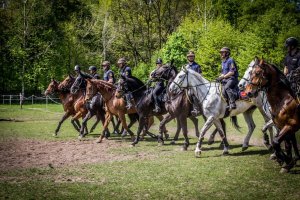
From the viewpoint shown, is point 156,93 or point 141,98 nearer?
point 156,93

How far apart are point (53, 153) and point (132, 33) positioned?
144 ft

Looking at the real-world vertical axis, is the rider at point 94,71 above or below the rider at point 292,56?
below

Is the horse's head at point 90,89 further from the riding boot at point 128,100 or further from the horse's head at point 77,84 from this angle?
the horse's head at point 77,84

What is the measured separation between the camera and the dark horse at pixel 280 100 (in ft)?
32.3

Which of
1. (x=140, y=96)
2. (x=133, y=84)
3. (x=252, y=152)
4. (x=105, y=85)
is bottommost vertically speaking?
(x=252, y=152)

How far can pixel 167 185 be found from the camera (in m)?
8.91

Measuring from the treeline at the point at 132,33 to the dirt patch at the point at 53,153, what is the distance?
102ft

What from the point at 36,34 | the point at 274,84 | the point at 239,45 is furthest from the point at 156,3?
the point at 274,84

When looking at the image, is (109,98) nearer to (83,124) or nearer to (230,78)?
(83,124)

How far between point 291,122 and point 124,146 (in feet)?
25.7

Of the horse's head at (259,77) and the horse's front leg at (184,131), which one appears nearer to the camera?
the horse's head at (259,77)

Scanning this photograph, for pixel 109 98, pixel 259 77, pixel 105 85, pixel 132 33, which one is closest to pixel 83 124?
pixel 109 98

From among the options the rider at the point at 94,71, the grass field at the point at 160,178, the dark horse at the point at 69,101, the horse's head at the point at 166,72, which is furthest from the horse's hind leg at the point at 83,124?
the horse's head at the point at 166,72

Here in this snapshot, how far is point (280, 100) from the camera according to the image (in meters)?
10.0
